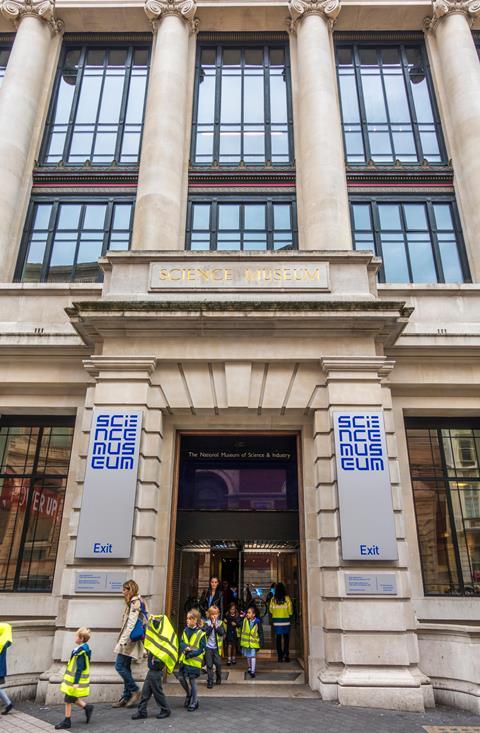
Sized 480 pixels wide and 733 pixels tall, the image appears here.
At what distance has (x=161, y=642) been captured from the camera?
7.34 metres

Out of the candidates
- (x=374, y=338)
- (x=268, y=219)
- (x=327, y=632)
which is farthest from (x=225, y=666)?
(x=268, y=219)

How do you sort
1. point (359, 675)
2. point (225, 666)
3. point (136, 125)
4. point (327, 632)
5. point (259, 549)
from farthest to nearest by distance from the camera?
point (136, 125) < point (259, 549) < point (225, 666) < point (327, 632) < point (359, 675)

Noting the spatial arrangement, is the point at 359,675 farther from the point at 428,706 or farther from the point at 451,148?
the point at 451,148

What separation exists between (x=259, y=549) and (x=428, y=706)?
19.7ft

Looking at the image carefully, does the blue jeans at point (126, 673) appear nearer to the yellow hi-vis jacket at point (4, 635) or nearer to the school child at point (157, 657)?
the school child at point (157, 657)

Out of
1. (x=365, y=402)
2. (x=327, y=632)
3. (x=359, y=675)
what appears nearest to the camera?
(x=359, y=675)

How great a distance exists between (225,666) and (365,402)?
720 cm

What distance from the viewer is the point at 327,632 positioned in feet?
29.9

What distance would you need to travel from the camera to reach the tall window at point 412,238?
14656 millimetres

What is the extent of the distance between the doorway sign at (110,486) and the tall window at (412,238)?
28.7ft

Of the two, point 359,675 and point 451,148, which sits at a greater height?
point 451,148

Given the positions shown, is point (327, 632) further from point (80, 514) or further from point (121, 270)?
point (121, 270)

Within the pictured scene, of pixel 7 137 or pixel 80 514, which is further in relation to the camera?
pixel 7 137

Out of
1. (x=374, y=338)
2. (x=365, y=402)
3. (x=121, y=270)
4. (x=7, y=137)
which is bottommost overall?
(x=365, y=402)
